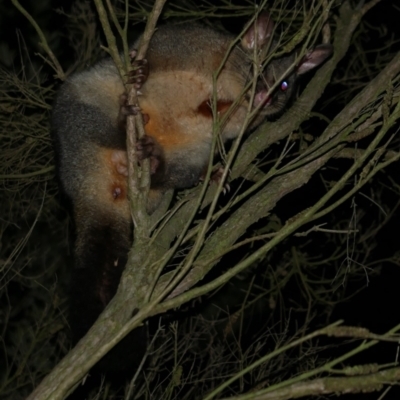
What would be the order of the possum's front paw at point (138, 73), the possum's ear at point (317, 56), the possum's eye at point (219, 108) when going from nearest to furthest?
the possum's front paw at point (138, 73), the possum's eye at point (219, 108), the possum's ear at point (317, 56)

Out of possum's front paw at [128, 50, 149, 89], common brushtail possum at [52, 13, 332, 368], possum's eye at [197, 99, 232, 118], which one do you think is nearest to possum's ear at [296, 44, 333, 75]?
common brushtail possum at [52, 13, 332, 368]

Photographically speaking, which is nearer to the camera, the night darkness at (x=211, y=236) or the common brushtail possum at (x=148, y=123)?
the common brushtail possum at (x=148, y=123)

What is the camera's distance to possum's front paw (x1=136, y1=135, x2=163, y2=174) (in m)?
4.20

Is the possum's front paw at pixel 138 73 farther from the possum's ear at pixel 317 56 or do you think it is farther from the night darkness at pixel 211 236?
the possum's ear at pixel 317 56

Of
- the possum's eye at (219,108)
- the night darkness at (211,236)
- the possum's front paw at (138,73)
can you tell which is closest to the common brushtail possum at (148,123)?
the possum's eye at (219,108)

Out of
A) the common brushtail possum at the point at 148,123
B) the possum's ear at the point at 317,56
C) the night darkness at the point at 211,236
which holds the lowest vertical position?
the night darkness at the point at 211,236

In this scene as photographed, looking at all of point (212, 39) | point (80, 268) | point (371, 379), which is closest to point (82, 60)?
point (212, 39)

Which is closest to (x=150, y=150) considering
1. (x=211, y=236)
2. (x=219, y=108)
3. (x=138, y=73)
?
(x=138, y=73)

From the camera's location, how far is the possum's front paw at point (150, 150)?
13.8ft

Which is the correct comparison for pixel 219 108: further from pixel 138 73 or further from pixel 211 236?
pixel 211 236

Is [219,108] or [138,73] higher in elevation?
[138,73]

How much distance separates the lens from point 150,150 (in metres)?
4.44

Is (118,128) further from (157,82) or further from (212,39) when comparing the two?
(212,39)

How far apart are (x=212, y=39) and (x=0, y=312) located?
3.71m
